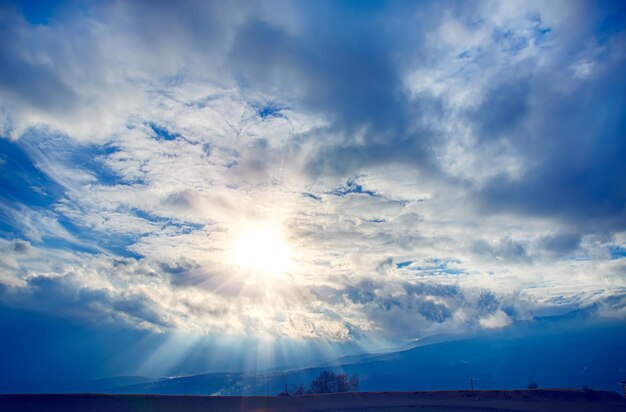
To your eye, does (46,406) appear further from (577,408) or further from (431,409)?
(577,408)

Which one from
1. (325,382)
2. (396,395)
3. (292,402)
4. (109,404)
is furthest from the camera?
(325,382)

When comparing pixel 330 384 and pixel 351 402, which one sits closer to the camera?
pixel 351 402

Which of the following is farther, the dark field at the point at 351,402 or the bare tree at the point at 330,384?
the bare tree at the point at 330,384

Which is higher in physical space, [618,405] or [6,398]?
[6,398]

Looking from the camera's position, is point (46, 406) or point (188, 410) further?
point (188, 410)

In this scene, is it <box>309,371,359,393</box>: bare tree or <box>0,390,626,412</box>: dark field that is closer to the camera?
<box>0,390,626,412</box>: dark field

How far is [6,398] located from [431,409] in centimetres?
5417

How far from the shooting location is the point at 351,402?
67.2 metres

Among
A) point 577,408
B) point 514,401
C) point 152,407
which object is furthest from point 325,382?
point 152,407

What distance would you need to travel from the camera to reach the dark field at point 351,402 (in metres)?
48.6

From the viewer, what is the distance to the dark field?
48.6m

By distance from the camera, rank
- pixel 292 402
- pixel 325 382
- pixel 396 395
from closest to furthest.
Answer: pixel 292 402 → pixel 396 395 → pixel 325 382

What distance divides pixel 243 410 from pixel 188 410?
7.19 m

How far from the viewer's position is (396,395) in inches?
2904
